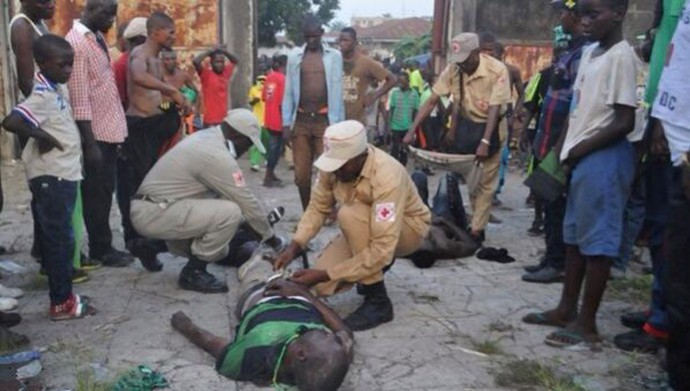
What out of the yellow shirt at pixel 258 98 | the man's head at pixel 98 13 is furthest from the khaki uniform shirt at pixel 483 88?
the yellow shirt at pixel 258 98

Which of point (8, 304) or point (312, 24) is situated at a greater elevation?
point (312, 24)

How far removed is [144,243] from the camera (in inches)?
200

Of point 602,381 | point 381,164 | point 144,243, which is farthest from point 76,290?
point 602,381

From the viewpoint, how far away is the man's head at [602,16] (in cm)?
362

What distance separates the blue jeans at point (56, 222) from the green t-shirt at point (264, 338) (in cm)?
122

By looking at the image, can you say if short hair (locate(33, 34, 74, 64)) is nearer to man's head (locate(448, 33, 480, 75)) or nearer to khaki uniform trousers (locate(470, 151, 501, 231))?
man's head (locate(448, 33, 480, 75))

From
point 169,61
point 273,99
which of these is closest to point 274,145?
point 273,99

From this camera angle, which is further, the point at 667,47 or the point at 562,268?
the point at 562,268

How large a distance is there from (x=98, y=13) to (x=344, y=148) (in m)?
2.27

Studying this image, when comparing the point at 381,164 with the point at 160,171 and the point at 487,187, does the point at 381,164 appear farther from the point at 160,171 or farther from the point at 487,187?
the point at 487,187

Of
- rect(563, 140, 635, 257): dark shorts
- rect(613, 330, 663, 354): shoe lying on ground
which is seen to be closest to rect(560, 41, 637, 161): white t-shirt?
rect(563, 140, 635, 257): dark shorts

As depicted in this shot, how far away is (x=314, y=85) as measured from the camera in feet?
20.9

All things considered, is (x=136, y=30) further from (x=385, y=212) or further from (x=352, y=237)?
(x=385, y=212)

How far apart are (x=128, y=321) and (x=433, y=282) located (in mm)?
2134
